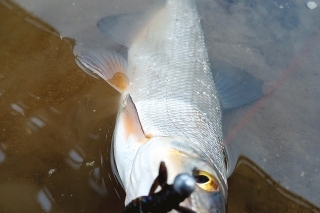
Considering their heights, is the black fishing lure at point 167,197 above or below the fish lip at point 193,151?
above

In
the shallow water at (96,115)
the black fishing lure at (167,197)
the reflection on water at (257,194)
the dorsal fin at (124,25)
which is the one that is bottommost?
the reflection on water at (257,194)

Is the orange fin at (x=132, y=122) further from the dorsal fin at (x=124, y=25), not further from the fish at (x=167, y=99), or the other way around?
the dorsal fin at (x=124, y=25)

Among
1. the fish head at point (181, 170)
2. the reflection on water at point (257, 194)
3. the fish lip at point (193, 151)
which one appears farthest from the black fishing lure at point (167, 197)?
the reflection on water at point (257, 194)

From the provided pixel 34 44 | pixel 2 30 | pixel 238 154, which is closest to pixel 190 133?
pixel 238 154

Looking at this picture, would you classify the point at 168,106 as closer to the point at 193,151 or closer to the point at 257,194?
the point at 193,151

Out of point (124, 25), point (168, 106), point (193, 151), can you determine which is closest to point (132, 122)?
point (168, 106)

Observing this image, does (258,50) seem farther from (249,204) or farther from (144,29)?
(249,204)
